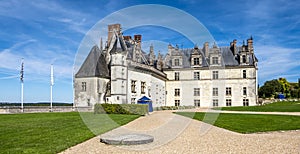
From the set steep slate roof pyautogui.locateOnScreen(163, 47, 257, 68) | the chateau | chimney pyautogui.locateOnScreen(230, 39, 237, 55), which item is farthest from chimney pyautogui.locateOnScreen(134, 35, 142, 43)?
chimney pyautogui.locateOnScreen(230, 39, 237, 55)

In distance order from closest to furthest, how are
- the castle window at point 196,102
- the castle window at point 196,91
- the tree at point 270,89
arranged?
1. the castle window at point 196,102
2. the castle window at point 196,91
3. the tree at point 270,89

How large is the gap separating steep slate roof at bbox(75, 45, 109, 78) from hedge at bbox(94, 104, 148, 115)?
24.9ft

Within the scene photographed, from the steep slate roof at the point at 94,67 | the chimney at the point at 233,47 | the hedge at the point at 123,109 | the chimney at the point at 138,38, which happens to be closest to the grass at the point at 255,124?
the hedge at the point at 123,109

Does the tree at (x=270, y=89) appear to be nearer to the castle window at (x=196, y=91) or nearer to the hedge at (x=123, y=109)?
the castle window at (x=196, y=91)

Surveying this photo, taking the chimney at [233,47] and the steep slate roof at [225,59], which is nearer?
the steep slate roof at [225,59]

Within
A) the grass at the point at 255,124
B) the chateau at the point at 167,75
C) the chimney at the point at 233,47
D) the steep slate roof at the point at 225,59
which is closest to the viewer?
the grass at the point at 255,124

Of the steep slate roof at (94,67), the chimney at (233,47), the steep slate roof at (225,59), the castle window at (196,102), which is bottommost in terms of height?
the castle window at (196,102)

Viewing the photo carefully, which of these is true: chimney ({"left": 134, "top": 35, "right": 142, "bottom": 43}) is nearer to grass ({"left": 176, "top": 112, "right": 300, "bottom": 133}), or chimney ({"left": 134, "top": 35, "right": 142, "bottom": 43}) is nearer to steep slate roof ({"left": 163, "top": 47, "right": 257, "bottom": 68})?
steep slate roof ({"left": 163, "top": 47, "right": 257, "bottom": 68})

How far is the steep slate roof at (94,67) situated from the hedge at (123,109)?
24.9 ft

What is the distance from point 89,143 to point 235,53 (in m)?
32.7

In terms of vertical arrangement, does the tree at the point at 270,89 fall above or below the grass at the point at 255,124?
above

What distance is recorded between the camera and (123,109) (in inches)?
787

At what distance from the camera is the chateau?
1062 inches

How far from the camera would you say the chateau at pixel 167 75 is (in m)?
27.0
